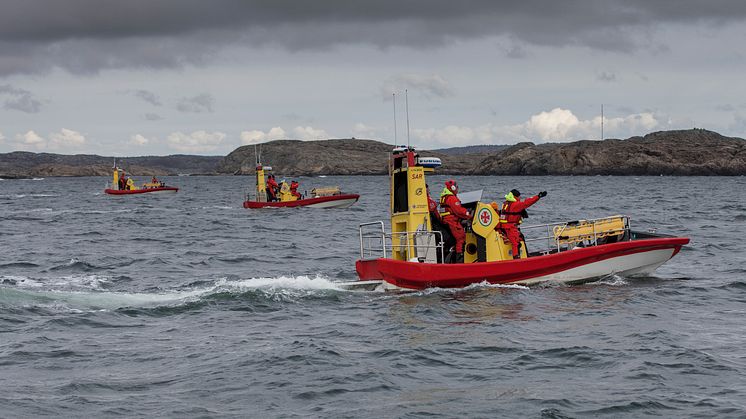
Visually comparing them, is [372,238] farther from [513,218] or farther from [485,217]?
[513,218]

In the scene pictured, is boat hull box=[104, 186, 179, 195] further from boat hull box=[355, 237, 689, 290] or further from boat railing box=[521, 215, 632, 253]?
boat railing box=[521, 215, 632, 253]

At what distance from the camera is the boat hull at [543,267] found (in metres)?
18.6

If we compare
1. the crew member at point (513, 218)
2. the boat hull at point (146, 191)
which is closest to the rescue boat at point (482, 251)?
the crew member at point (513, 218)

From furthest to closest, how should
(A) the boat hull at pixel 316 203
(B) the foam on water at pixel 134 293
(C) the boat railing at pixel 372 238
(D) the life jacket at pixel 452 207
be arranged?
(A) the boat hull at pixel 316 203 → (C) the boat railing at pixel 372 238 → (D) the life jacket at pixel 452 207 → (B) the foam on water at pixel 134 293

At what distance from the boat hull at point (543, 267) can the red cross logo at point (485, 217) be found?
0.89m

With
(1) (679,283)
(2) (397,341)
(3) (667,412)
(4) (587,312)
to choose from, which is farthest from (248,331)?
(1) (679,283)

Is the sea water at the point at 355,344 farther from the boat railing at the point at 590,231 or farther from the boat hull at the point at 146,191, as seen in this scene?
the boat hull at the point at 146,191

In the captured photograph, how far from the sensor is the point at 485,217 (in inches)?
738

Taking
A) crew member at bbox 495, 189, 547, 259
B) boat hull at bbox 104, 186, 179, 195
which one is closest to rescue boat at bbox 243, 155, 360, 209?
boat hull at bbox 104, 186, 179, 195

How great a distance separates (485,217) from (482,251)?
0.78 metres

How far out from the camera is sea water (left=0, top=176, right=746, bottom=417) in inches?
437

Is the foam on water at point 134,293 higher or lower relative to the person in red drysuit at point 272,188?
lower

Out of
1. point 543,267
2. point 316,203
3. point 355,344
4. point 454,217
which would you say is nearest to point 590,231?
point 543,267

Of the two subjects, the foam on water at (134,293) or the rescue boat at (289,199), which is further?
the rescue boat at (289,199)
